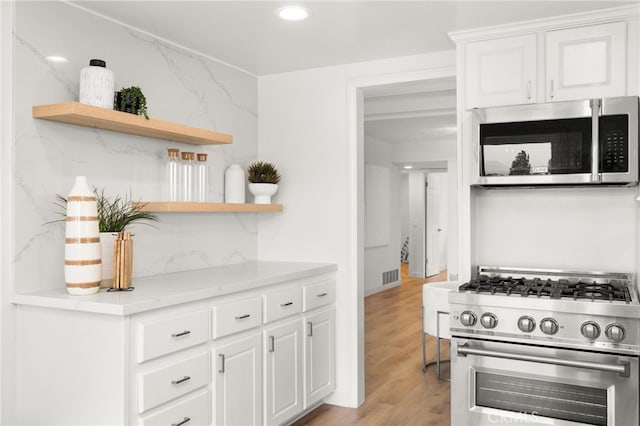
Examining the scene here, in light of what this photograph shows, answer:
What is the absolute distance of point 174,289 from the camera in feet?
8.53

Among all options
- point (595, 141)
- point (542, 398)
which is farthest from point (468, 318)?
point (595, 141)

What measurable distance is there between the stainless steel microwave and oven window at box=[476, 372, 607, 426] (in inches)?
38.3

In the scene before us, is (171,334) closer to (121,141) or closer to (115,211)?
(115,211)

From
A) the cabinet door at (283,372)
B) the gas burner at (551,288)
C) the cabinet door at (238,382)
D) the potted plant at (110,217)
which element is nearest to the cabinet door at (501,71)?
the gas burner at (551,288)

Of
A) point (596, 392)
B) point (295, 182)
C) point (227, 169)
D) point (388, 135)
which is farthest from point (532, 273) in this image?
point (388, 135)

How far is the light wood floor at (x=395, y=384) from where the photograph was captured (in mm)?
3580

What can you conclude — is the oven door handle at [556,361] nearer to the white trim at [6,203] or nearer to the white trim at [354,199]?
the white trim at [354,199]

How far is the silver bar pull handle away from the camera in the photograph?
2701 mm

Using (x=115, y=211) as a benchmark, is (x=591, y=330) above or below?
below

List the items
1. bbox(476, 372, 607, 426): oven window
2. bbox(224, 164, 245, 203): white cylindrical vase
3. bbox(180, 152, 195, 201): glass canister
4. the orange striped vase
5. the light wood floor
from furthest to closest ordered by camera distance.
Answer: bbox(224, 164, 245, 203): white cylindrical vase, the light wood floor, bbox(180, 152, 195, 201): glass canister, bbox(476, 372, 607, 426): oven window, the orange striped vase

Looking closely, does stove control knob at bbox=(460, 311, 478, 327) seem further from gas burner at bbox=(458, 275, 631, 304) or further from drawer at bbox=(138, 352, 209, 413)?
drawer at bbox=(138, 352, 209, 413)

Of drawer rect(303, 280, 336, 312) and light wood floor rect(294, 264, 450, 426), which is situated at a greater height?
drawer rect(303, 280, 336, 312)

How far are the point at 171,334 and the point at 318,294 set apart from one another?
135cm

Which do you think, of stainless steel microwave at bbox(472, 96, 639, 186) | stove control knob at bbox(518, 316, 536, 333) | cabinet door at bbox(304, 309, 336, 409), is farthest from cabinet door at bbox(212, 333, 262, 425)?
stainless steel microwave at bbox(472, 96, 639, 186)
